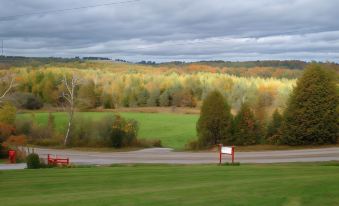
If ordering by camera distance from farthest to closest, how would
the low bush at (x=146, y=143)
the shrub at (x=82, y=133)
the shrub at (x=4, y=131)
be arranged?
the shrub at (x=82, y=133) < the low bush at (x=146, y=143) < the shrub at (x=4, y=131)

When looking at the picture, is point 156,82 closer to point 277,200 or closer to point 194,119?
point 194,119

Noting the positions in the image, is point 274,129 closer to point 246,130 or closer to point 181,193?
point 246,130

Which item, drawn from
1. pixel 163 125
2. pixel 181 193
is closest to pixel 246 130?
pixel 181 193

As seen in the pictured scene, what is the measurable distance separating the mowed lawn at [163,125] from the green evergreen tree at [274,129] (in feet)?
60.8

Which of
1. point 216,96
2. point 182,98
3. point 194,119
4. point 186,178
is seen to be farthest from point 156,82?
point 186,178

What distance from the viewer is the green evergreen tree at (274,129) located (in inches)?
1818

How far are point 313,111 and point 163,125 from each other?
138 feet

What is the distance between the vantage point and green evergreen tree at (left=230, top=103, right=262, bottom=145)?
4781 centimetres

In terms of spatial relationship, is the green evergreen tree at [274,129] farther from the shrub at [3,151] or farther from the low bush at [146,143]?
the shrub at [3,151]

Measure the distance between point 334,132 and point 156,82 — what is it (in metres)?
73.8

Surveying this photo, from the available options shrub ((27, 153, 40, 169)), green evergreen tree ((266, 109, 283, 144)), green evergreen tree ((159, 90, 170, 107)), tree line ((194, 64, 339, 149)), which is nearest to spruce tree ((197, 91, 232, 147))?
tree line ((194, 64, 339, 149))

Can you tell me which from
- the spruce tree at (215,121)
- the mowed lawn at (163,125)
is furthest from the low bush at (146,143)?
the spruce tree at (215,121)

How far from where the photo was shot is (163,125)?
275 ft

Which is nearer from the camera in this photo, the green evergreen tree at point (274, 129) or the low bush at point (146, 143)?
the green evergreen tree at point (274, 129)
